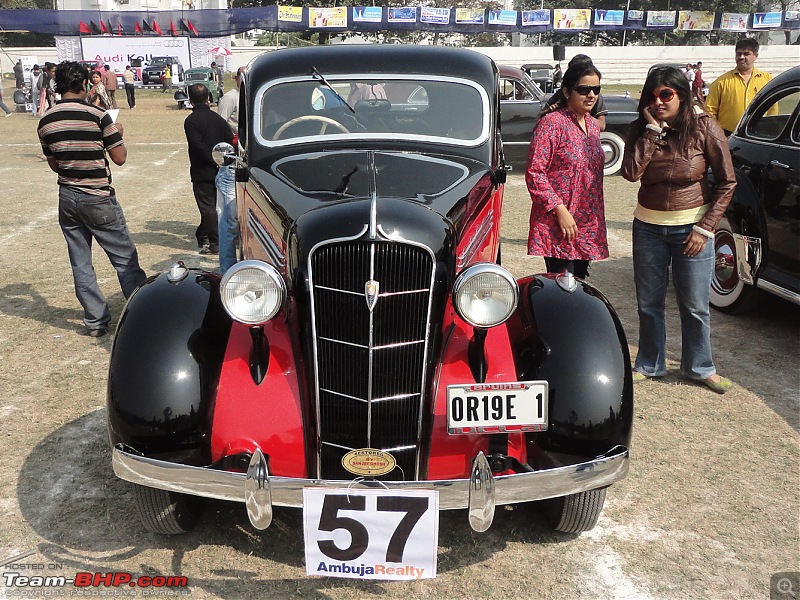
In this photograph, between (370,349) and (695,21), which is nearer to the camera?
(370,349)

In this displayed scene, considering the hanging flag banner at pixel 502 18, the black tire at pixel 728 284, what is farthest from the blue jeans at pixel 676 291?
the hanging flag banner at pixel 502 18

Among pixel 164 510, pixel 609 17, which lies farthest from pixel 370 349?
pixel 609 17

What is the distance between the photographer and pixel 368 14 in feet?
137

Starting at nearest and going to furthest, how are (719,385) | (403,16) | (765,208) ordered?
(719,385)
(765,208)
(403,16)

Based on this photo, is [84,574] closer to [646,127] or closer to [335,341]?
[335,341]

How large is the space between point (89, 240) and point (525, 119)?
891 centimetres

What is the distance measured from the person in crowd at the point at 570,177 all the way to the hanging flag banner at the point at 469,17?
4111cm

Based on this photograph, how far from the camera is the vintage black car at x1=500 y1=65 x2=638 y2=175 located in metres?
12.7

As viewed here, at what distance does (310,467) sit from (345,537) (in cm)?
41

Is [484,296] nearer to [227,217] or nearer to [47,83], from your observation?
[227,217]

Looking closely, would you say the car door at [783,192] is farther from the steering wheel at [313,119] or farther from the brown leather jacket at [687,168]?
the steering wheel at [313,119]

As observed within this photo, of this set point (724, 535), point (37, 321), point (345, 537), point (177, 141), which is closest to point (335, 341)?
point (345, 537)

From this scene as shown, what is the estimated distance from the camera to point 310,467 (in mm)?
2861

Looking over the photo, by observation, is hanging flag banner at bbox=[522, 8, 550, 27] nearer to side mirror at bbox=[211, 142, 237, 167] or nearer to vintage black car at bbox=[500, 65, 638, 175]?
vintage black car at bbox=[500, 65, 638, 175]
